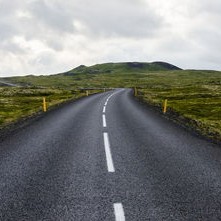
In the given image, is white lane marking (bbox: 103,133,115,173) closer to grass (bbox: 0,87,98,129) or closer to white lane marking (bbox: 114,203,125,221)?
white lane marking (bbox: 114,203,125,221)

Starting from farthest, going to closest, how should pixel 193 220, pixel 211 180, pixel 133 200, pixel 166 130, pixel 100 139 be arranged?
1. pixel 166 130
2. pixel 100 139
3. pixel 211 180
4. pixel 133 200
5. pixel 193 220

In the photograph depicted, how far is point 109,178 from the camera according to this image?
805cm

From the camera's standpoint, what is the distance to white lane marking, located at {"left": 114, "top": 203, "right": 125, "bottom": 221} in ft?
18.6

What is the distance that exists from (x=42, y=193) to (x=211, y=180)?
4.20m

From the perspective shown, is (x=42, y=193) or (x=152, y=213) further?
(x=42, y=193)

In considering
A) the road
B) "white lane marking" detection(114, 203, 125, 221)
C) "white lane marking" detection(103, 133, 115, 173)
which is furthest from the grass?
"white lane marking" detection(114, 203, 125, 221)

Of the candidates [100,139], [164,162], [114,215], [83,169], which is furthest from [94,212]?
[100,139]

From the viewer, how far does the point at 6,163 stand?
31.3ft

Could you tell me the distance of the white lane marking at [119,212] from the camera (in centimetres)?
568

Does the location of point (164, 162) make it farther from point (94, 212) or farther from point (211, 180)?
point (94, 212)

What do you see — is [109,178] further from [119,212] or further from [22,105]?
[22,105]

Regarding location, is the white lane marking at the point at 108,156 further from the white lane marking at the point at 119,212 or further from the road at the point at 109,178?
the white lane marking at the point at 119,212


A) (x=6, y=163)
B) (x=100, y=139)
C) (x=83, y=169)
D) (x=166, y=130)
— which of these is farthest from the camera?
(x=166, y=130)

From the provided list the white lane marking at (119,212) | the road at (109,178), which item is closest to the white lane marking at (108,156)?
the road at (109,178)
